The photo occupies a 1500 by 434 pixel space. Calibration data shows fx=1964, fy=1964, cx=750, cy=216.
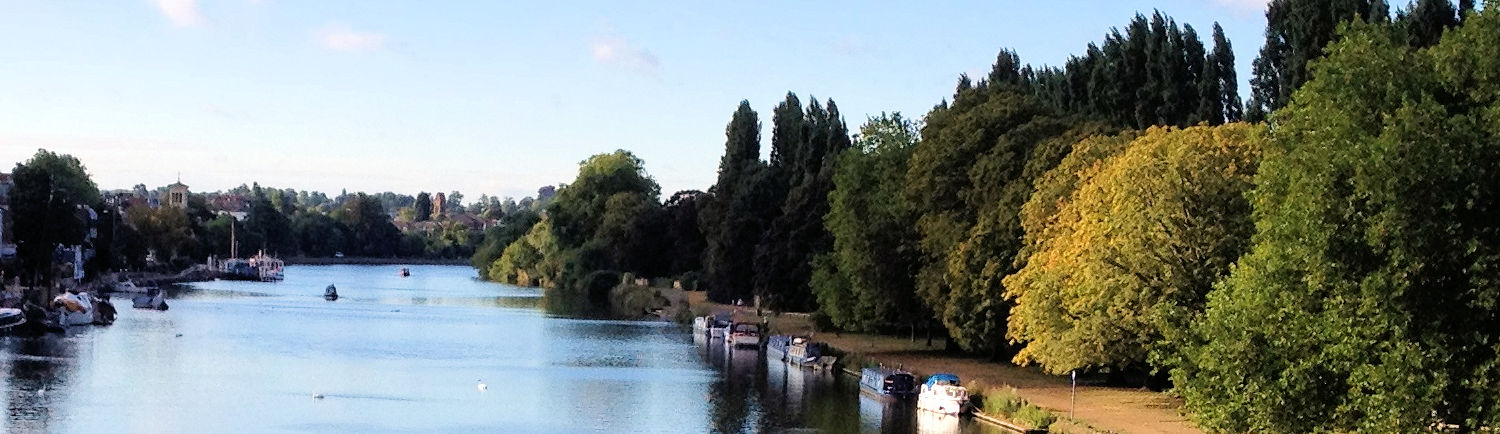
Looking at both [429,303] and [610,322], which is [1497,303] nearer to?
[610,322]

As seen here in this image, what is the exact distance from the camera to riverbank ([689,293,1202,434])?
163ft

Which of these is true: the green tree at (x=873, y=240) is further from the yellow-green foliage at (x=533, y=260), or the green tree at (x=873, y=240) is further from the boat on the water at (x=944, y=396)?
the yellow-green foliage at (x=533, y=260)

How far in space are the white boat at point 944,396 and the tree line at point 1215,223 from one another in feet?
7.92

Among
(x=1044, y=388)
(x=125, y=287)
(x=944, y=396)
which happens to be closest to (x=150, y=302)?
(x=125, y=287)

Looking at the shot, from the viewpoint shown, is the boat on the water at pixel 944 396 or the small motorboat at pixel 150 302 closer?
the boat on the water at pixel 944 396

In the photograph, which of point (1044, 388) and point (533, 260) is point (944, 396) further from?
point (533, 260)

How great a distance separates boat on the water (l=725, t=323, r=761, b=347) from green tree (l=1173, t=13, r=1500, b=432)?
53.0m

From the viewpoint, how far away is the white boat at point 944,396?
55.8 metres

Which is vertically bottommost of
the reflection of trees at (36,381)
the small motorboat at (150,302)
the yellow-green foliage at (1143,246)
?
the reflection of trees at (36,381)

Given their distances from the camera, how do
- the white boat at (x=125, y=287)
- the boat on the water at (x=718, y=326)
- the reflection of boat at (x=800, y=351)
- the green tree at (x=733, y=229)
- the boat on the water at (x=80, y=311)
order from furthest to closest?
1. the white boat at (x=125, y=287)
2. the green tree at (x=733, y=229)
3. the boat on the water at (x=80, y=311)
4. the boat on the water at (x=718, y=326)
5. the reflection of boat at (x=800, y=351)

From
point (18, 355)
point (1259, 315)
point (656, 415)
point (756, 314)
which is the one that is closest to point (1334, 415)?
point (1259, 315)

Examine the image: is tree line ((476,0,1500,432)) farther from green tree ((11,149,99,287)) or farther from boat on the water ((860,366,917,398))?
green tree ((11,149,99,287))

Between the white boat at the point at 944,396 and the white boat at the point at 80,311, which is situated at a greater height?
the white boat at the point at 80,311

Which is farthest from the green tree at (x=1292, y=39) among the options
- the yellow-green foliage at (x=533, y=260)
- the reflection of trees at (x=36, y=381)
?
the yellow-green foliage at (x=533, y=260)
